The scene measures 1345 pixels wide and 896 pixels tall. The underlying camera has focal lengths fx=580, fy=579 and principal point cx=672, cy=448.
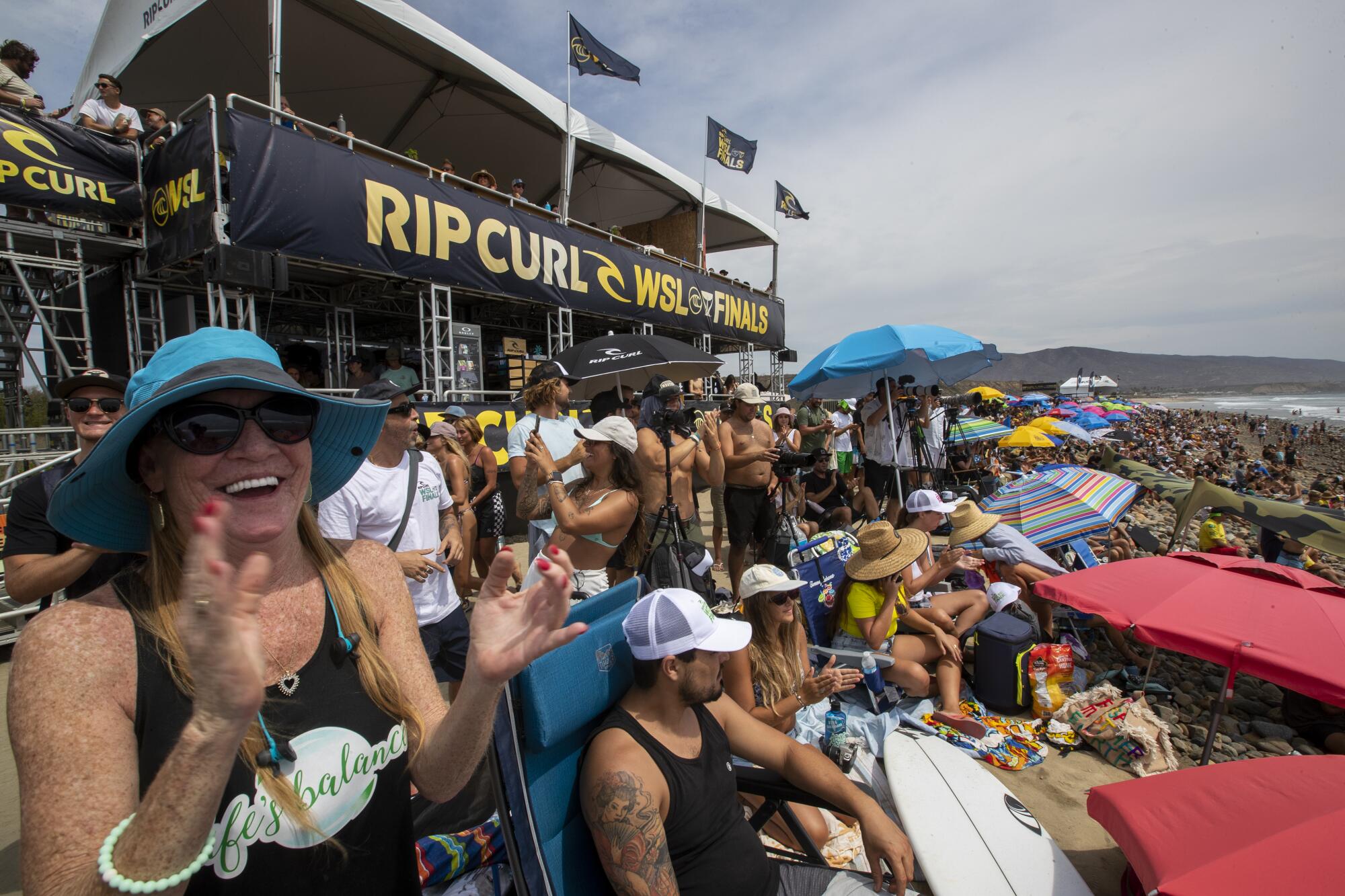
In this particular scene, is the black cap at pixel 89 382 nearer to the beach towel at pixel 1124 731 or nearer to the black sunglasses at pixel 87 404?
the black sunglasses at pixel 87 404

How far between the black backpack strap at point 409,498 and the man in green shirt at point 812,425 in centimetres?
617

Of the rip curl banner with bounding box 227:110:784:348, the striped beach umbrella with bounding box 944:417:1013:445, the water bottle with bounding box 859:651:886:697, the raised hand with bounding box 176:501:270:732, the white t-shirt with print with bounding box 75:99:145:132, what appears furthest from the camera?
the striped beach umbrella with bounding box 944:417:1013:445

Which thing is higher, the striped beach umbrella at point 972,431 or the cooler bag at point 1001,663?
the striped beach umbrella at point 972,431

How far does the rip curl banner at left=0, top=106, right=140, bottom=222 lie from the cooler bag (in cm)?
963

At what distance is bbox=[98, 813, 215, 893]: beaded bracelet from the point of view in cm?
72

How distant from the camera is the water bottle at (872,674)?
346cm

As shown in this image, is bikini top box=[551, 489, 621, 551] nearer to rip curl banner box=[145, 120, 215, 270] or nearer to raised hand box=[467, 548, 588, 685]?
raised hand box=[467, 548, 588, 685]

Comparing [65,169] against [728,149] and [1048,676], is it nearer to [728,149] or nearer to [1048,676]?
[1048,676]

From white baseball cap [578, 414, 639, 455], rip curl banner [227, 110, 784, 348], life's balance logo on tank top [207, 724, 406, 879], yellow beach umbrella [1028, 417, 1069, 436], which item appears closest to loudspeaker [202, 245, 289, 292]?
rip curl banner [227, 110, 784, 348]

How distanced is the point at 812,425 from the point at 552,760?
25.7 ft

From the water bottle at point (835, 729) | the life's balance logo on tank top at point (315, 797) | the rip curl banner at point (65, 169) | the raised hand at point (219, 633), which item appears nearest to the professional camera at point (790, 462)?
the water bottle at point (835, 729)

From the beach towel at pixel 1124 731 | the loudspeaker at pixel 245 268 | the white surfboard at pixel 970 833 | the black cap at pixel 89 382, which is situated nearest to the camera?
the white surfboard at pixel 970 833

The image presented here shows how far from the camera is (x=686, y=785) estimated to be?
72.6 inches

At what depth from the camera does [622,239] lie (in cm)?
1252
